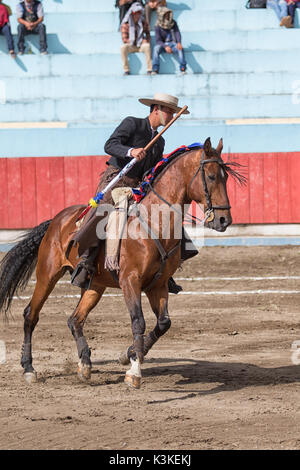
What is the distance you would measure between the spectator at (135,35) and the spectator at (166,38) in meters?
0.16

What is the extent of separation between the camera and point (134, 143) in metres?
5.90

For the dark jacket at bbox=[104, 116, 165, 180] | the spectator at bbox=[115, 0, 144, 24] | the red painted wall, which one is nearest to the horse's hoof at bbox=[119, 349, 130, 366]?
the dark jacket at bbox=[104, 116, 165, 180]

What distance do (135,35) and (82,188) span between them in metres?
3.60

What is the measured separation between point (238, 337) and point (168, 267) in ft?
7.22

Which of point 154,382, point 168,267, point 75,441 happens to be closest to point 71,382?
point 154,382

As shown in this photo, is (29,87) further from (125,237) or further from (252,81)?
(125,237)

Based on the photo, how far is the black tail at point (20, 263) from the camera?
263 inches

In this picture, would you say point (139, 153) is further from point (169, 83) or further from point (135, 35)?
point (135, 35)

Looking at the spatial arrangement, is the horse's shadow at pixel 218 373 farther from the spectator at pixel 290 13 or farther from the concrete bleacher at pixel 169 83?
the spectator at pixel 290 13

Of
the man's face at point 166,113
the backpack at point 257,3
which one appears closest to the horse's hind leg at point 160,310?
the man's face at point 166,113

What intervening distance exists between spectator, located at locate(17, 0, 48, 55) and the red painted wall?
320 centimetres

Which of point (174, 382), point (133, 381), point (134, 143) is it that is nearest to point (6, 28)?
point (134, 143)

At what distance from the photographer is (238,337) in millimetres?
7559

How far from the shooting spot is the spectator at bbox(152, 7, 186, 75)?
16062 millimetres
